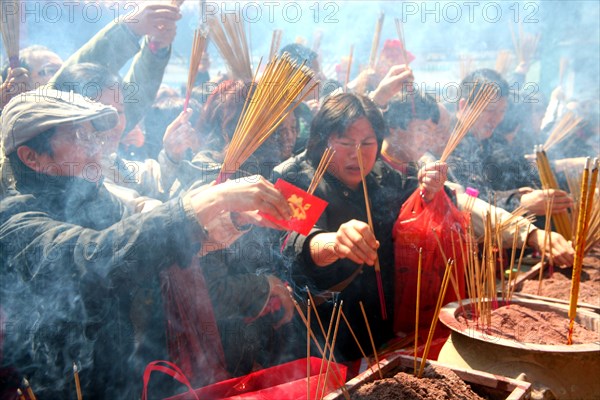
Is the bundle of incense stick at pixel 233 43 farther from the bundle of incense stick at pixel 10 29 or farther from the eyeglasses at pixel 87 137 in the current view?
the eyeglasses at pixel 87 137

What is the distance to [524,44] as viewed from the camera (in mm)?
6738

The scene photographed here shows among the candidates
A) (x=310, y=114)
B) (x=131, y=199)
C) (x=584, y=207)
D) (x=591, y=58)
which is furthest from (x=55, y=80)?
(x=591, y=58)

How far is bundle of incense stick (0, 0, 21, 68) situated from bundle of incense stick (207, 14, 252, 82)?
3.69ft

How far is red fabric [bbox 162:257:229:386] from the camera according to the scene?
185 cm

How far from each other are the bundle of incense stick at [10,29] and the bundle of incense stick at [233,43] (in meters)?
1.12

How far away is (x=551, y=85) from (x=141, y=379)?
8.16m

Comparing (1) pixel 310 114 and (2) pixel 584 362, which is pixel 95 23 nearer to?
(1) pixel 310 114

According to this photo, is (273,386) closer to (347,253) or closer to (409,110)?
(347,253)

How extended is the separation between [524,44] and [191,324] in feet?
21.4

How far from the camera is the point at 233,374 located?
207cm

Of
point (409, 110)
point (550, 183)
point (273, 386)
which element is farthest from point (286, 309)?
point (550, 183)

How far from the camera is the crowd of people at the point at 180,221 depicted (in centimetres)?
158

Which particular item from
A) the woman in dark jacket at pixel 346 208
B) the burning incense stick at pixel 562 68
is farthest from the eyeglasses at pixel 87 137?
the burning incense stick at pixel 562 68

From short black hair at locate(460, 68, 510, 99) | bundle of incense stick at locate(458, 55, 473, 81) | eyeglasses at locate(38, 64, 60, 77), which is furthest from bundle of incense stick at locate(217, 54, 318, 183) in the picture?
bundle of incense stick at locate(458, 55, 473, 81)
